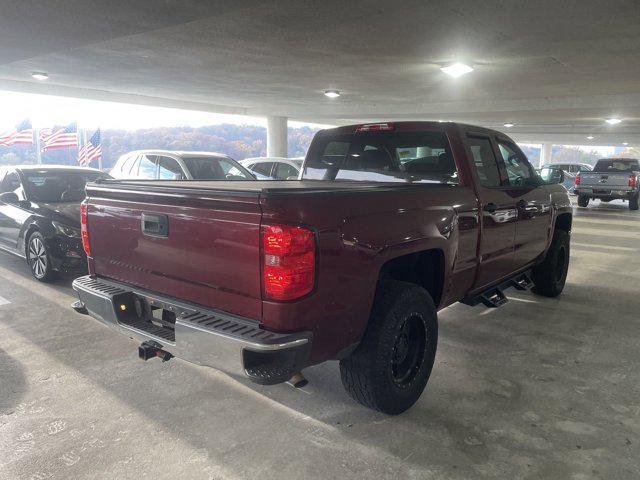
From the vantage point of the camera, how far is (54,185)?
22.7 feet

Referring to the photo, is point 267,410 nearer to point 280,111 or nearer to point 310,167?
point 310,167

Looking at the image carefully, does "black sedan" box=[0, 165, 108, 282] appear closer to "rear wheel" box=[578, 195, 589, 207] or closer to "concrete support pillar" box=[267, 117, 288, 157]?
"concrete support pillar" box=[267, 117, 288, 157]

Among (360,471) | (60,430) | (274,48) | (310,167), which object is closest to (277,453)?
(360,471)

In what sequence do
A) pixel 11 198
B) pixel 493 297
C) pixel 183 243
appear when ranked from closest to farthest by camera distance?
pixel 183 243
pixel 493 297
pixel 11 198

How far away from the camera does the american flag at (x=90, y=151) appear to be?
64.4ft

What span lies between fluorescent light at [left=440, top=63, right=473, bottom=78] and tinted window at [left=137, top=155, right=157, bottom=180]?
6260 mm

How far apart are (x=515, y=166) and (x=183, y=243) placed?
348 cm

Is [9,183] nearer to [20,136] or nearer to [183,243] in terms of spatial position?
[183,243]

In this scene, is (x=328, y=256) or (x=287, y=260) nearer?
(x=287, y=260)

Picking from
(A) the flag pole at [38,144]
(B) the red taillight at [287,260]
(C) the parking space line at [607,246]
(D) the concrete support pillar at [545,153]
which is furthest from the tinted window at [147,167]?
(D) the concrete support pillar at [545,153]

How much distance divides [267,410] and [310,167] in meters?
2.43

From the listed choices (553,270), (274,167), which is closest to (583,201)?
(274,167)

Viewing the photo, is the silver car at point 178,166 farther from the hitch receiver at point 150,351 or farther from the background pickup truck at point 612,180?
the background pickup truck at point 612,180

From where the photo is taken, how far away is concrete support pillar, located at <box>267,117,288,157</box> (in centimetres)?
2362
